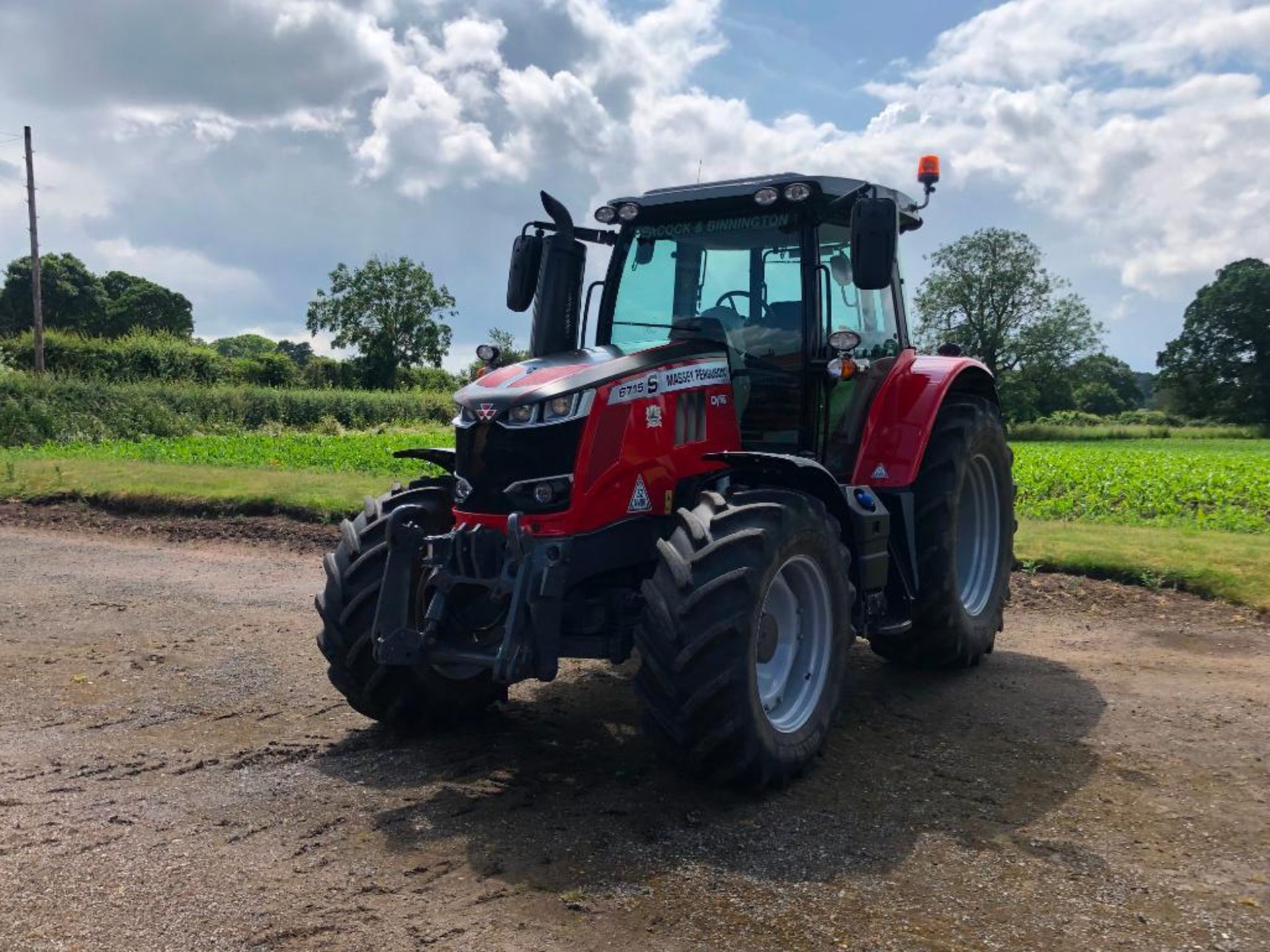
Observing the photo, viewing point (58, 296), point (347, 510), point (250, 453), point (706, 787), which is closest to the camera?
point (706, 787)

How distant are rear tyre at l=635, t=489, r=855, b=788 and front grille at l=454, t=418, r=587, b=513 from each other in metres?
0.63

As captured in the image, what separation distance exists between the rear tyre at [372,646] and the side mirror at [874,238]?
7.81ft

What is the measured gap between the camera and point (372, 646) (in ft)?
16.3

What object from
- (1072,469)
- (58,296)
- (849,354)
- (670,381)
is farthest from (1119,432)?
(58,296)

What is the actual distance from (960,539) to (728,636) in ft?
11.5

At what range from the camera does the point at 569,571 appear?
460cm

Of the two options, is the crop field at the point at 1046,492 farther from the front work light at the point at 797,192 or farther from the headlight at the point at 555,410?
the headlight at the point at 555,410

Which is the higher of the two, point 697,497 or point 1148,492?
point 697,497

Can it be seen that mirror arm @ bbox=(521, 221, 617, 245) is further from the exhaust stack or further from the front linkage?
the front linkage

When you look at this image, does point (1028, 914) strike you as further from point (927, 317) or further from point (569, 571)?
point (927, 317)

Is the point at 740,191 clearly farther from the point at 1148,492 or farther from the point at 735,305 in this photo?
the point at 1148,492

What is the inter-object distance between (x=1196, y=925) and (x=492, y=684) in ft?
10.6

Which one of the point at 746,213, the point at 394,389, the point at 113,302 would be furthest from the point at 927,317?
the point at 746,213

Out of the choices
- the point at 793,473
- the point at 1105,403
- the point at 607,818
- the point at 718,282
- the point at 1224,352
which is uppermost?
the point at 1224,352
